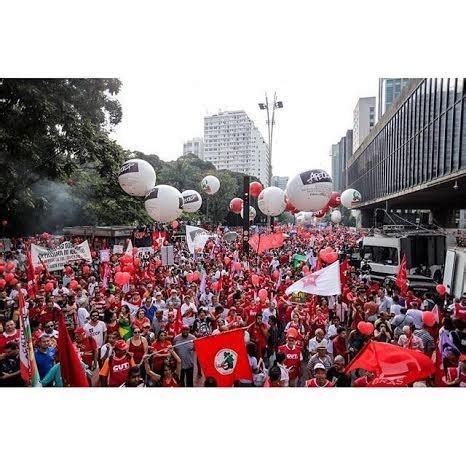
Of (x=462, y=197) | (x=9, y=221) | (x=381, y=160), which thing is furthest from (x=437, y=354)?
(x=381, y=160)

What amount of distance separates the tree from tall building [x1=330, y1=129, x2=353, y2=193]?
40.4 m

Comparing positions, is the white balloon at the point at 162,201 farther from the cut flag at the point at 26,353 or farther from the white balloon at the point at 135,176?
the cut flag at the point at 26,353

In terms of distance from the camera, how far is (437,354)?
571 cm

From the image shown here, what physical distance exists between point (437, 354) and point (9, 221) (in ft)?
20.2

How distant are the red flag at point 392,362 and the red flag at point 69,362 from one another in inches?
115

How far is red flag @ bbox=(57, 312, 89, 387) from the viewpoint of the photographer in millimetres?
4965

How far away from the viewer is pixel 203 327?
6961mm

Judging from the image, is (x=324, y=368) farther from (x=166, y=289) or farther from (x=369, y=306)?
(x=166, y=289)

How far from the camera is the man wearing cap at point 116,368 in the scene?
512 centimetres

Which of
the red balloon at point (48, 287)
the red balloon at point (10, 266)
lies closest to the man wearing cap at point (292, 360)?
the red balloon at point (48, 287)

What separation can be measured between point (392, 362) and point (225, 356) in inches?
70.8

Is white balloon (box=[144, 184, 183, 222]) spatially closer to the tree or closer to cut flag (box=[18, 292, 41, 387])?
the tree

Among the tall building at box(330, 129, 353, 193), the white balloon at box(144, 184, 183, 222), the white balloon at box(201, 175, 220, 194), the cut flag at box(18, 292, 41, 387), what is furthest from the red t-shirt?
the tall building at box(330, 129, 353, 193)

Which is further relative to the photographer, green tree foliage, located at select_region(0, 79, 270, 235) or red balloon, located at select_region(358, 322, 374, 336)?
red balloon, located at select_region(358, 322, 374, 336)
